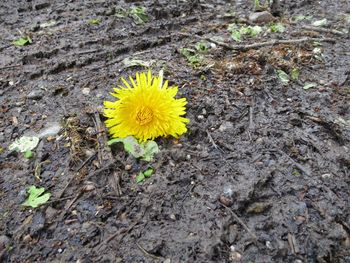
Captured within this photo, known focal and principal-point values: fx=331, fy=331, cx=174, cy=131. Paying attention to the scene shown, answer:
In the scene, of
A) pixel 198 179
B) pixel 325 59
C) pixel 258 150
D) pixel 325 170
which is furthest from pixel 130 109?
pixel 325 59

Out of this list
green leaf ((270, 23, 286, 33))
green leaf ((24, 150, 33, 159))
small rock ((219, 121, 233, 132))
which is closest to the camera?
green leaf ((24, 150, 33, 159))

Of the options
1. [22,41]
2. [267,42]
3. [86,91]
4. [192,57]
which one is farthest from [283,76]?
[22,41]

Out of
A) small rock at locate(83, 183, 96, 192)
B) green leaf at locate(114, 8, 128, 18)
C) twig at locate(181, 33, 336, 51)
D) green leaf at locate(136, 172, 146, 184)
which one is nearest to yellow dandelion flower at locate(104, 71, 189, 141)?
green leaf at locate(136, 172, 146, 184)

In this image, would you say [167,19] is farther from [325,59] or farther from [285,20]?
[325,59]

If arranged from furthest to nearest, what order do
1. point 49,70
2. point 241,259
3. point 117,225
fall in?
point 49,70, point 117,225, point 241,259

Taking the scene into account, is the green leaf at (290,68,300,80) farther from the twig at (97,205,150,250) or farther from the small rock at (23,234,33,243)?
the small rock at (23,234,33,243)

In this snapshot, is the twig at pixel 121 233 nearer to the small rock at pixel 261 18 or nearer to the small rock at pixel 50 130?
the small rock at pixel 50 130

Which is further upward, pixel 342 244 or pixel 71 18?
pixel 71 18
